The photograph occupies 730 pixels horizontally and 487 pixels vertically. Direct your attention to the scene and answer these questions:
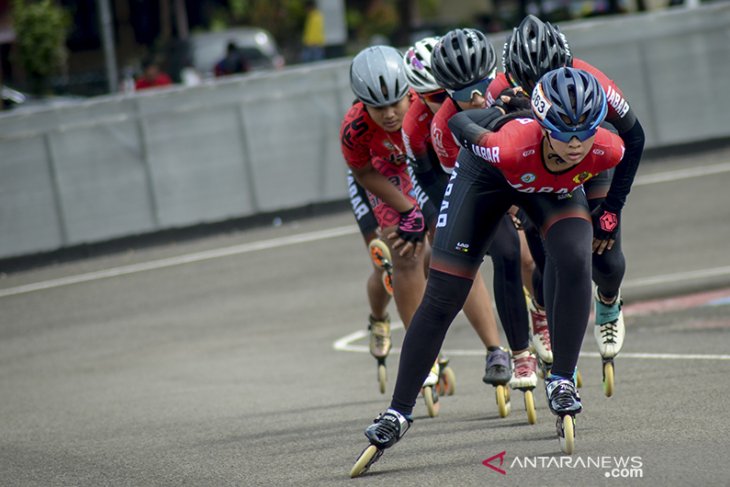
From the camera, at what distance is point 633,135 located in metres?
6.82

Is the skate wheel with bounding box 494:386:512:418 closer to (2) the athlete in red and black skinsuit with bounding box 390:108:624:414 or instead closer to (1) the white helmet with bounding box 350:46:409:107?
(2) the athlete in red and black skinsuit with bounding box 390:108:624:414

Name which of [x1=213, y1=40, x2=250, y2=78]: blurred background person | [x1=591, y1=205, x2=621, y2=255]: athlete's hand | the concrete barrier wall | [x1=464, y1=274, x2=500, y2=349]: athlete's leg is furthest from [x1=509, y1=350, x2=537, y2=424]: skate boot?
[x1=213, y1=40, x2=250, y2=78]: blurred background person

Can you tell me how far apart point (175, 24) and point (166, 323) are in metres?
35.2

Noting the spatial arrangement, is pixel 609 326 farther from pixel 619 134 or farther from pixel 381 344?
pixel 381 344

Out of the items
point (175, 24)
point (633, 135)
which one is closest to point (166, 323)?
point (633, 135)

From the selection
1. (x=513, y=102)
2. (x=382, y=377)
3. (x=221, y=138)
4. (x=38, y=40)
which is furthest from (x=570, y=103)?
(x=38, y=40)

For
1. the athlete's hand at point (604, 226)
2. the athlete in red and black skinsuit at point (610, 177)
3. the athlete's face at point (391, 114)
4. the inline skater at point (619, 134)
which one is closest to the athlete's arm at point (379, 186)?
the athlete's face at point (391, 114)

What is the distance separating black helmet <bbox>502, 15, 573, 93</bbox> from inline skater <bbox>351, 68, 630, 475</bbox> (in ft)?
1.20

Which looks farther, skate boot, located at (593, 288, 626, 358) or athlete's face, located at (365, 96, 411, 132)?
athlete's face, located at (365, 96, 411, 132)


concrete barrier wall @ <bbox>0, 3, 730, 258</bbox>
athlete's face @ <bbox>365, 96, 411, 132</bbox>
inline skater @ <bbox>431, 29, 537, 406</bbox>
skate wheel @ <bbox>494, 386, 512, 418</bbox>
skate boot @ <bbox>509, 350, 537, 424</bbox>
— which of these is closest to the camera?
inline skater @ <bbox>431, 29, 537, 406</bbox>

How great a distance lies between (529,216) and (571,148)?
606 millimetres

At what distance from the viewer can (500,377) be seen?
744cm

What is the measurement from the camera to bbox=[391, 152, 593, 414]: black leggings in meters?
6.18

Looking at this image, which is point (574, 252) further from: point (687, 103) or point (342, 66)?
point (687, 103)
